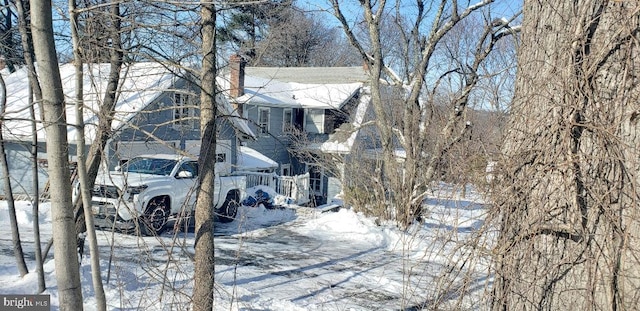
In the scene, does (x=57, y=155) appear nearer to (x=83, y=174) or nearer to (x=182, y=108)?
(x=83, y=174)

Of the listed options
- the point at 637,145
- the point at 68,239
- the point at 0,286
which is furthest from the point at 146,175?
the point at 637,145

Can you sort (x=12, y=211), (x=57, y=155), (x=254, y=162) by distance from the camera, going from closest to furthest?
(x=57, y=155), (x=12, y=211), (x=254, y=162)

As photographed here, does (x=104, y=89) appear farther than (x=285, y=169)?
No

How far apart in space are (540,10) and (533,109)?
674 mm

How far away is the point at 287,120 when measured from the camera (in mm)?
26141

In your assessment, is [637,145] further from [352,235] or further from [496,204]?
[352,235]

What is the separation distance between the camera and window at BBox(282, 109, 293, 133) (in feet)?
82.9

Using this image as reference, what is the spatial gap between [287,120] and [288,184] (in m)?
4.97

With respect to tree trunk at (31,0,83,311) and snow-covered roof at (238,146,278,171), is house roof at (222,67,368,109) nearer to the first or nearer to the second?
snow-covered roof at (238,146,278,171)

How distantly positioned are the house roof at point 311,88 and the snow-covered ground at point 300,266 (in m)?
8.97

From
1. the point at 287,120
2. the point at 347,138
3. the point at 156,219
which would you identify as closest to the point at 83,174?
the point at 156,219

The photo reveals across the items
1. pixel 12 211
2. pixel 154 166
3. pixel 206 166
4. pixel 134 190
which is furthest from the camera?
pixel 154 166

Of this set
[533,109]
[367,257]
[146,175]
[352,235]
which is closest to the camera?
[533,109]

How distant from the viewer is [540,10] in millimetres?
3428
